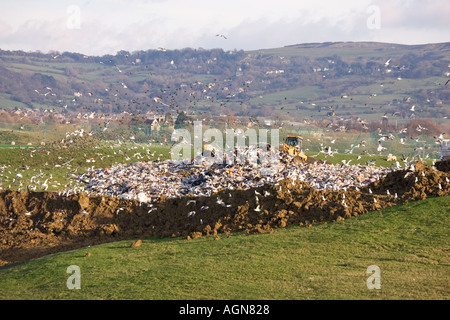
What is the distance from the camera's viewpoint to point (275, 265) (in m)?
12.9

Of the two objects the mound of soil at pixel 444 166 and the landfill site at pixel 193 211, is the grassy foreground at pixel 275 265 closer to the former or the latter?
the landfill site at pixel 193 211

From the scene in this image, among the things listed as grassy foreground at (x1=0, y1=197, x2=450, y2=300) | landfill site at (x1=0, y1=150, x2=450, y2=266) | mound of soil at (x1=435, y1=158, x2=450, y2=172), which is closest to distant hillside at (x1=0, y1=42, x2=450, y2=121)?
landfill site at (x1=0, y1=150, x2=450, y2=266)

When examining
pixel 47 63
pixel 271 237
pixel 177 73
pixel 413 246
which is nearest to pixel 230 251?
pixel 271 237

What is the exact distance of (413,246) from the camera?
13.8 metres

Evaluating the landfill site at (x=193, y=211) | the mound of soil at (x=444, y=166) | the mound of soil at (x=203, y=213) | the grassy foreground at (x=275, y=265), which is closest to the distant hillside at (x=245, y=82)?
the landfill site at (x=193, y=211)

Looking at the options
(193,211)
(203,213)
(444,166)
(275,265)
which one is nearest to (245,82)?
(444,166)

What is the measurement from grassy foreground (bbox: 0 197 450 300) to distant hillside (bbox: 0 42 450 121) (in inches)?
3594

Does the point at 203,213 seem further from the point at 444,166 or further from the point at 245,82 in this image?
the point at 245,82

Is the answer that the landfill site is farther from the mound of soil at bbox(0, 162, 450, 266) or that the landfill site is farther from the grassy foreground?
the grassy foreground

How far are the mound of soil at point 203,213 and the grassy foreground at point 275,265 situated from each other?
0.67 m

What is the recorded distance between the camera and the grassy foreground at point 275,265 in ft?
36.7

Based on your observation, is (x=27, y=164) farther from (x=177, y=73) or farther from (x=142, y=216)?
(x=177, y=73)

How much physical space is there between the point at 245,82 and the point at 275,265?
13976 centimetres
